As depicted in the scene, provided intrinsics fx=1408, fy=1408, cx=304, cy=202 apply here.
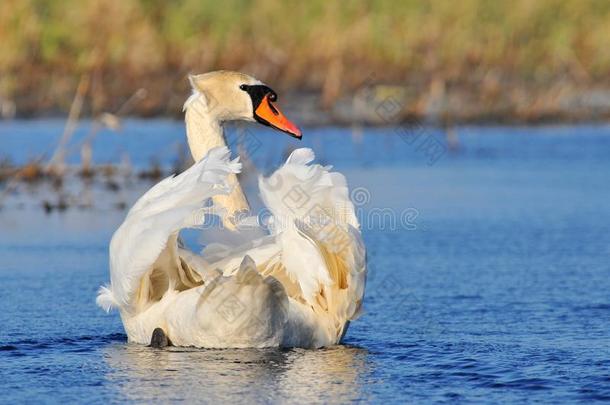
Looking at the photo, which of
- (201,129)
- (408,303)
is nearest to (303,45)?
(408,303)

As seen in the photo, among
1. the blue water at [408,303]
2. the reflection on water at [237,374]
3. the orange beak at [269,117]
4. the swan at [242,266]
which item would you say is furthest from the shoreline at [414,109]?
the reflection on water at [237,374]

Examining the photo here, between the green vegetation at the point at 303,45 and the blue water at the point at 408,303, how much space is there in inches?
260

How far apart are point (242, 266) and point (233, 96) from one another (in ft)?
6.26

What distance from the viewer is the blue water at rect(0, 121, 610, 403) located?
6574 mm

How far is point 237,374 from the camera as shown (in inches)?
265

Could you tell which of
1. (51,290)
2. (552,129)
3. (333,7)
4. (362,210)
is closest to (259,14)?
(333,7)

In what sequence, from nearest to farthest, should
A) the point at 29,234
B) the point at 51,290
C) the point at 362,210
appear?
1. the point at 51,290
2. the point at 29,234
3. the point at 362,210

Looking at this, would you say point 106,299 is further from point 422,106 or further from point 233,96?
point 422,106

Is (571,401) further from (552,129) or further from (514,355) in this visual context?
(552,129)

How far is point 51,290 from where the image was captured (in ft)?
30.9

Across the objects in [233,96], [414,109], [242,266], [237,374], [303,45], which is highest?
[303,45]

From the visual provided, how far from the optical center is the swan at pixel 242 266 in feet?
22.1

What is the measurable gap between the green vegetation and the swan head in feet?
47.8

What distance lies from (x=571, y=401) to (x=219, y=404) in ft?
5.11
